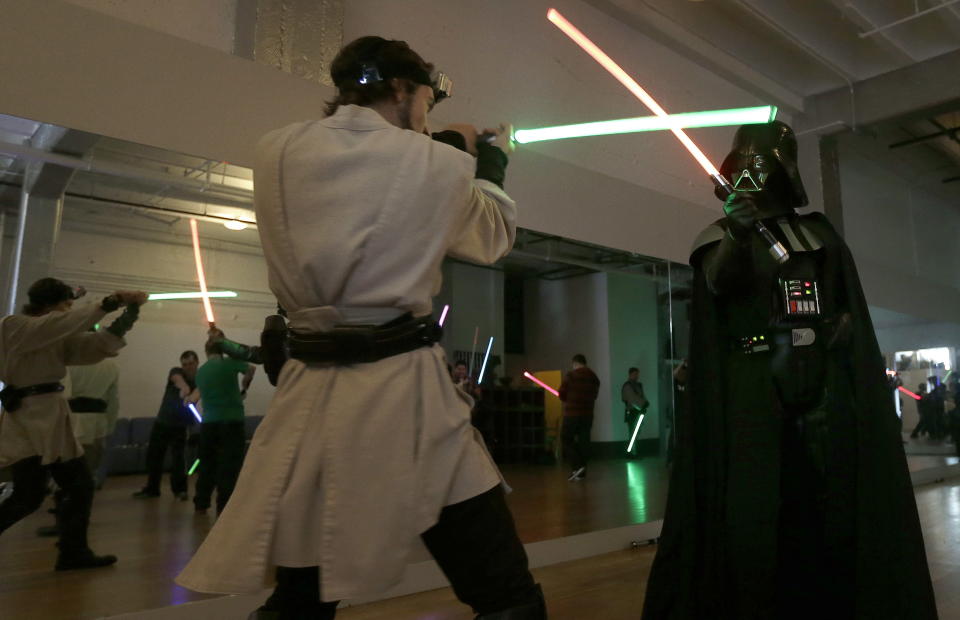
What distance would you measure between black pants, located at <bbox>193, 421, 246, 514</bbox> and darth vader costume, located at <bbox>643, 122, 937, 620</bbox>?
2.36 m

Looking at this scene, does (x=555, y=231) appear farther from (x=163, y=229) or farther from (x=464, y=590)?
(x=464, y=590)

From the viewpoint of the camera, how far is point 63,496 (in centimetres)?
299

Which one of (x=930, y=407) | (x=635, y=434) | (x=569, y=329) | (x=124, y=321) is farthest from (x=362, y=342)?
(x=930, y=407)

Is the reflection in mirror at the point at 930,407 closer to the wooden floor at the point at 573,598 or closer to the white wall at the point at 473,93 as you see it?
the white wall at the point at 473,93

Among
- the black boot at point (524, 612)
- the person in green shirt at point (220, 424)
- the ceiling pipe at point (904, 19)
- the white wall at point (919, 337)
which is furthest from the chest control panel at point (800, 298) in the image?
the white wall at point (919, 337)

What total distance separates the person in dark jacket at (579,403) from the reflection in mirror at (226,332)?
0.05 metres

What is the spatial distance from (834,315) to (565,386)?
3.25m

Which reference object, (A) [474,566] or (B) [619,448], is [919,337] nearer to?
(B) [619,448]

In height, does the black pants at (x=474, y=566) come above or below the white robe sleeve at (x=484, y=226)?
below

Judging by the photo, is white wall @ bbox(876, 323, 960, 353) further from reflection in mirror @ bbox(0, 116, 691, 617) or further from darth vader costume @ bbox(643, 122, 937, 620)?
darth vader costume @ bbox(643, 122, 937, 620)

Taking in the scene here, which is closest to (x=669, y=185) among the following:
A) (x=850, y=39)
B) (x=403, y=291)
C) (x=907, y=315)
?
(x=850, y=39)

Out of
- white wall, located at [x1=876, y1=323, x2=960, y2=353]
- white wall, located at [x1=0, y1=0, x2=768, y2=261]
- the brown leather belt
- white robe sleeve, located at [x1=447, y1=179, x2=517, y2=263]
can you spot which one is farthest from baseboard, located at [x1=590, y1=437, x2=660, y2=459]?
white wall, located at [x1=876, y1=323, x2=960, y2=353]

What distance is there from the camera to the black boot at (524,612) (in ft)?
3.23

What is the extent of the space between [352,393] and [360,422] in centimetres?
5
